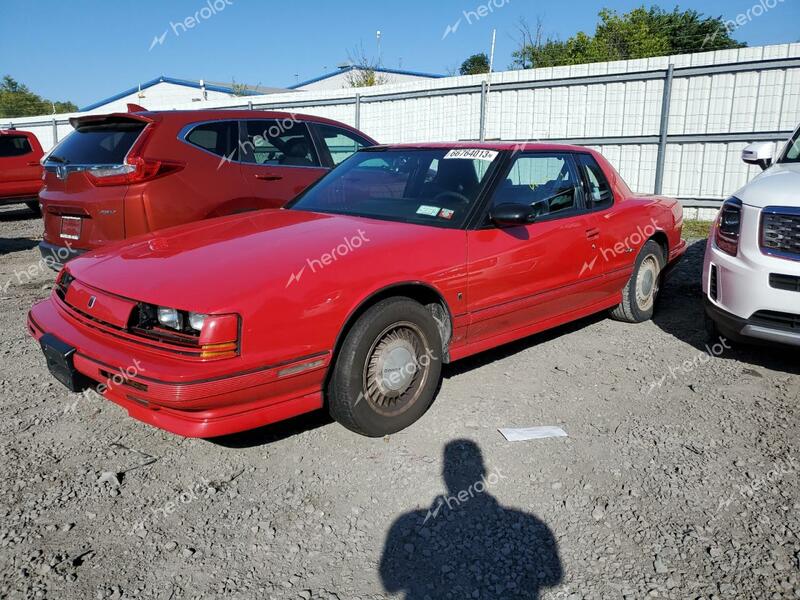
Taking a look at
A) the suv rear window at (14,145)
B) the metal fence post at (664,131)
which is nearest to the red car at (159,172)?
the metal fence post at (664,131)

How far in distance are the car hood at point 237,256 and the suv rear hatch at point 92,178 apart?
129cm

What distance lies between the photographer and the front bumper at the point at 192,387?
2572 millimetres

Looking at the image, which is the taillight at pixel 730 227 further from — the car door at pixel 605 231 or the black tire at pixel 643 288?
the black tire at pixel 643 288

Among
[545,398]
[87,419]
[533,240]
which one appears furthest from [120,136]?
[545,398]

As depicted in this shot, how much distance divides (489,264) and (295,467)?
1622 mm

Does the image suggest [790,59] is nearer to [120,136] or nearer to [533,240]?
[533,240]

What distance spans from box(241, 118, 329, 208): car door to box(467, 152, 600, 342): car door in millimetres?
2114

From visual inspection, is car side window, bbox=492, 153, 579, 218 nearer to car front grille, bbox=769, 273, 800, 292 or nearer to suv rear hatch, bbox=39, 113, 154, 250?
car front grille, bbox=769, 273, 800, 292

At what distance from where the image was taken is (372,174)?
4.35m

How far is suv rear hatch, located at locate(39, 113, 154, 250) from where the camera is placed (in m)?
4.84

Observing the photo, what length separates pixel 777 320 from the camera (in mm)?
3932

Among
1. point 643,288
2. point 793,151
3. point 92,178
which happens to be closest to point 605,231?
point 643,288
